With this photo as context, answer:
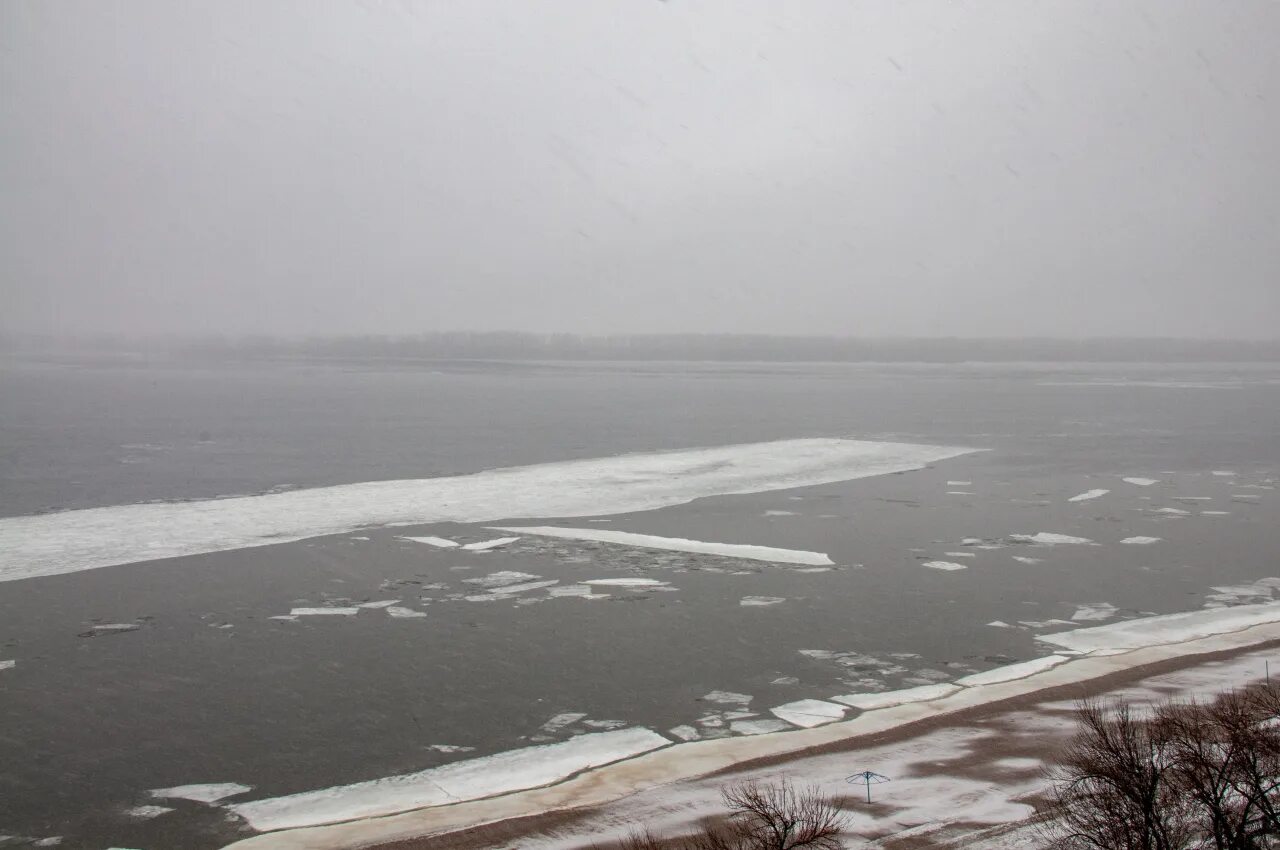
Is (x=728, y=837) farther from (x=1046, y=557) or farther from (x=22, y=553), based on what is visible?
(x=22, y=553)

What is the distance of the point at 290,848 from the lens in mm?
6559

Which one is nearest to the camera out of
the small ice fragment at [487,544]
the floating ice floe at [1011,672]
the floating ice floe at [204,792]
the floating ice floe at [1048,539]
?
the floating ice floe at [204,792]

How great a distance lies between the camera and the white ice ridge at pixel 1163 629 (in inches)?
436

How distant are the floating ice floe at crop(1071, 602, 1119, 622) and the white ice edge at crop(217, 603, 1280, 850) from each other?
2.61ft

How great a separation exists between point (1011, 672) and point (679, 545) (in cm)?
690

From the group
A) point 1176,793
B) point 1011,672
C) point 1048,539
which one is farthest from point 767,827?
point 1048,539

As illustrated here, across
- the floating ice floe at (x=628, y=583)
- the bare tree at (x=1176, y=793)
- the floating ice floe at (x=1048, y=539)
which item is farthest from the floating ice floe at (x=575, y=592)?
the bare tree at (x=1176, y=793)

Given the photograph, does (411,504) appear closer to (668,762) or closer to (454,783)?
(454,783)

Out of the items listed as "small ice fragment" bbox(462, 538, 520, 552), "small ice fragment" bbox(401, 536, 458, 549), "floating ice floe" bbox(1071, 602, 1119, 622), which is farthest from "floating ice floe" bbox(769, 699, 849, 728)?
"small ice fragment" bbox(401, 536, 458, 549)

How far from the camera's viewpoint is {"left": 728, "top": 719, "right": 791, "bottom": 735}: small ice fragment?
8.56 m

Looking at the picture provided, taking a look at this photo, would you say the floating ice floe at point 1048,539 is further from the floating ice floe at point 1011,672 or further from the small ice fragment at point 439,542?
the small ice fragment at point 439,542

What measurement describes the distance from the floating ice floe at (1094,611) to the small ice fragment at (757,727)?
476 cm

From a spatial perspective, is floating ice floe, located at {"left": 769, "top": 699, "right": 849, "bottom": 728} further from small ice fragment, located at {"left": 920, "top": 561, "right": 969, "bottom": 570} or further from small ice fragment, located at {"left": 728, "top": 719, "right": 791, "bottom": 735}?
small ice fragment, located at {"left": 920, "top": 561, "right": 969, "bottom": 570}

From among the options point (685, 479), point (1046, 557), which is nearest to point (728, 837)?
point (1046, 557)
